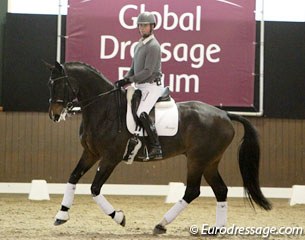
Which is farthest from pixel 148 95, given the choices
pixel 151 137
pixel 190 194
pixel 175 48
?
pixel 175 48

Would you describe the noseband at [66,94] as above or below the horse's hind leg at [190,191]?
above

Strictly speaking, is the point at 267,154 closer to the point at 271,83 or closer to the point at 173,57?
the point at 271,83

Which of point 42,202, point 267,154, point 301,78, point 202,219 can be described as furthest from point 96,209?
point 301,78

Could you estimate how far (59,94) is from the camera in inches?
231

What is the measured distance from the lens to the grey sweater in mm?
6113

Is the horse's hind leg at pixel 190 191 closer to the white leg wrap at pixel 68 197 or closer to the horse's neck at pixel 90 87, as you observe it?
the white leg wrap at pixel 68 197

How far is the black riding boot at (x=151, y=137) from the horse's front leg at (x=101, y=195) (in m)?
0.43

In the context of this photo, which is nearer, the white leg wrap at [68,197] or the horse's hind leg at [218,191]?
the white leg wrap at [68,197]

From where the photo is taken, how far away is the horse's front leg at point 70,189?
5977mm

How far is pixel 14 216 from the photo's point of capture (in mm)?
7141

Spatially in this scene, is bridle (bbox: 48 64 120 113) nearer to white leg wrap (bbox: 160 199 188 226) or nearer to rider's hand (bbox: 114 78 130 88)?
rider's hand (bbox: 114 78 130 88)

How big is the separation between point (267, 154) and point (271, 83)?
113cm

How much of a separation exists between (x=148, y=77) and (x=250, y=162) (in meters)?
1.40

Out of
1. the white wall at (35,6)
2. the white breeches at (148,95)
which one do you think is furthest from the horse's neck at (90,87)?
the white wall at (35,6)
